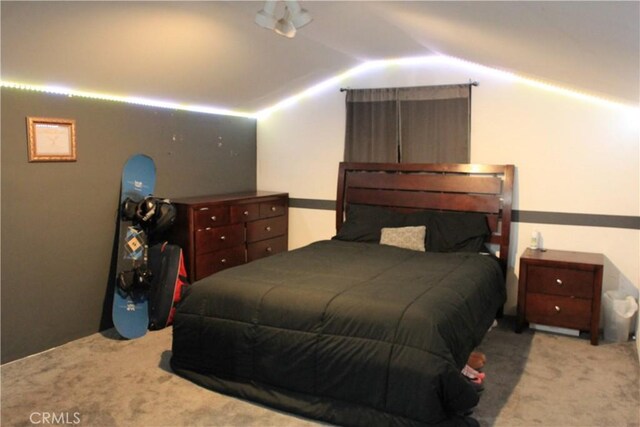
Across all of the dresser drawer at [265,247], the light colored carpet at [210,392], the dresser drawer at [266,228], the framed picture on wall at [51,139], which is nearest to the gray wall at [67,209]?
the framed picture on wall at [51,139]

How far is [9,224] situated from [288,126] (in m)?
2.81

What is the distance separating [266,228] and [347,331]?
8.44 ft

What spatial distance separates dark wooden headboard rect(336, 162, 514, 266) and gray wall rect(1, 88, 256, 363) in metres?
Result: 1.66

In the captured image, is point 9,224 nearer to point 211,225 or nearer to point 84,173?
point 84,173

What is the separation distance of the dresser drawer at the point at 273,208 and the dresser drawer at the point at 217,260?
0.46 metres

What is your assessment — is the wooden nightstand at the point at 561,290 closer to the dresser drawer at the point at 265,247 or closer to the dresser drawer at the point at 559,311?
the dresser drawer at the point at 559,311

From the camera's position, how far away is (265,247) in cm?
504

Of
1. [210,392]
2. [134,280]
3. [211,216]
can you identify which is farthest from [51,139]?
[210,392]

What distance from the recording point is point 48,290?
3.51m

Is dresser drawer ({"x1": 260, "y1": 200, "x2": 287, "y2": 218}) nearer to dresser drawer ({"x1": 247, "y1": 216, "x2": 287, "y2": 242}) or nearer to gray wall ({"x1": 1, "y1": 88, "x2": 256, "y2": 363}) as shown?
dresser drawer ({"x1": 247, "y1": 216, "x2": 287, "y2": 242})

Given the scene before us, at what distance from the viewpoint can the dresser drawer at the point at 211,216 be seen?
13.8 feet

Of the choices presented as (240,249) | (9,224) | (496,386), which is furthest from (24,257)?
(496,386)

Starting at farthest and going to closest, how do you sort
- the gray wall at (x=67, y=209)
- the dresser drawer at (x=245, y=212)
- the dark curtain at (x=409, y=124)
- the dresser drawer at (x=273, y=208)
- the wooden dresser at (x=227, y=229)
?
the dresser drawer at (x=273, y=208) → the dresser drawer at (x=245, y=212) → the dark curtain at (x=409, y=124) → the wooden dresser at (x=227, y=229) → the gray wall at (x=67, y=209)

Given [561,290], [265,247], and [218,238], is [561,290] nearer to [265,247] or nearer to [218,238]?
[265,247]
